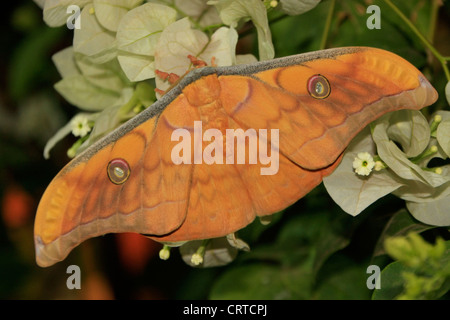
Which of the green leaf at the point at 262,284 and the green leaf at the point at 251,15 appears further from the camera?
the green leaf at the point at 262,284

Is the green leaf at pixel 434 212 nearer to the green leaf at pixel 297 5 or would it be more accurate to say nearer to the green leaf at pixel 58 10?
the green leaf at pixel 297 5

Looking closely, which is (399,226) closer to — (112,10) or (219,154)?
(219,154)

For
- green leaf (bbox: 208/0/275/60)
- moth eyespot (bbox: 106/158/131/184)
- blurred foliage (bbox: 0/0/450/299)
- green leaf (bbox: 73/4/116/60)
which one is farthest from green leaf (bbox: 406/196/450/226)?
green leaf (bbox: 73/4/116/60)

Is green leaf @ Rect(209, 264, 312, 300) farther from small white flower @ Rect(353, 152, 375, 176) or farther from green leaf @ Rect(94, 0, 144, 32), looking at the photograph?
green leaf @ Rect(94, 0, 144, 32)

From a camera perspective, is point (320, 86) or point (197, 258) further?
point (197, 258)

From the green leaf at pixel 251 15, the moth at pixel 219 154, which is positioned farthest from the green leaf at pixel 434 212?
the green leaf at pixel 251 15

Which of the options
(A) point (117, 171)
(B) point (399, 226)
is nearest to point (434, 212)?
(B) point (399, 226)
